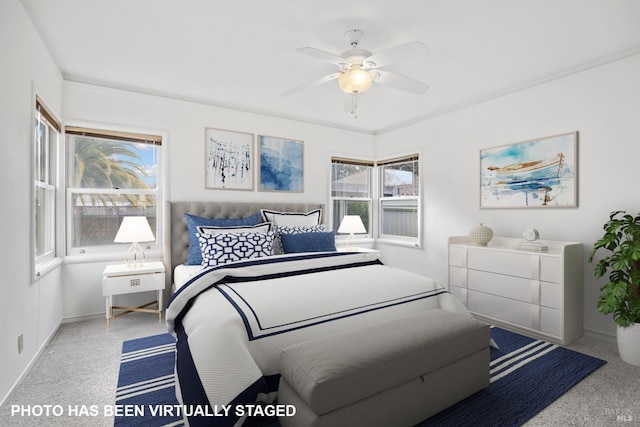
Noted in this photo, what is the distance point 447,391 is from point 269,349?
1.05 m

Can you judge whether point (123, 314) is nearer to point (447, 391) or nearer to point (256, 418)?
point (256, 418)

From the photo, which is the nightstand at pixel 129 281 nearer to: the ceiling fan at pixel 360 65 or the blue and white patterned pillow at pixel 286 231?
the blue and white patterned pillow at pixel 286 231

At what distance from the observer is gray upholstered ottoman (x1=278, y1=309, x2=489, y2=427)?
145cm

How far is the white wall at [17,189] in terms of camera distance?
1.91 m

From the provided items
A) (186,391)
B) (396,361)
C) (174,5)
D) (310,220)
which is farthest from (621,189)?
(174,5)

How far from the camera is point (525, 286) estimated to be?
2.96 m

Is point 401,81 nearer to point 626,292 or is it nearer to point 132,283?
point 626,292

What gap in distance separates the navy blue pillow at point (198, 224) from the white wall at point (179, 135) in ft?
1.31

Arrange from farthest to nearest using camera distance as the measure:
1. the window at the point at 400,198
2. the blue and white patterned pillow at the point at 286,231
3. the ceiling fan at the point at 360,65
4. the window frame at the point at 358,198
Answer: the window frame at the point at 358,198, the window at the point at 400,198, the blue and white patterned pillow at the point at 286,231, the ceiling fan at the point at 360,65

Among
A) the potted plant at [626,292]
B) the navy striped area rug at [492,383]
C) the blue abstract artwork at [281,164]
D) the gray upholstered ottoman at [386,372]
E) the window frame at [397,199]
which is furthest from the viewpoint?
the window frame at [397,199]

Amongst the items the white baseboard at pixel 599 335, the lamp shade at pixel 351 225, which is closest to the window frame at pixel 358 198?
the lamp shade at pixel 351 225

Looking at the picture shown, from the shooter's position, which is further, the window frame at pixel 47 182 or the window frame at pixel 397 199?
the window frame at pixel 397 199

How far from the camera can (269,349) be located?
5.74 ft

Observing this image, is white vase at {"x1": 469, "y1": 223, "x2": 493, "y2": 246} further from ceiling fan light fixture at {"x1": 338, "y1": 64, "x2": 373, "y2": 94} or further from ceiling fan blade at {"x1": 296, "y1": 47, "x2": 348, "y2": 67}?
ceiling fan blade at {"x1": 296, "y1": 47, "x2": 348, "y2": 67}
